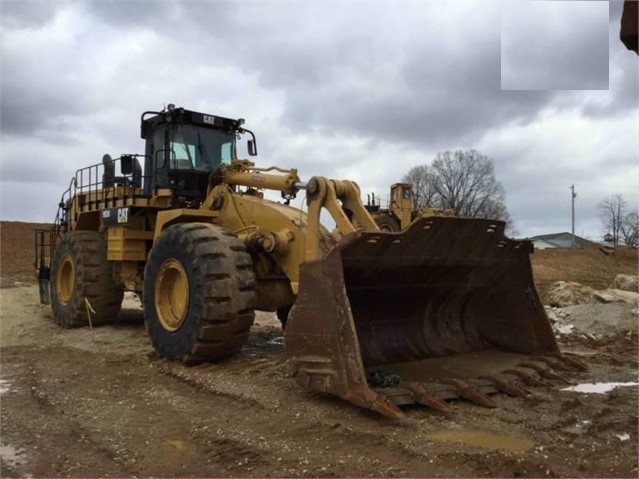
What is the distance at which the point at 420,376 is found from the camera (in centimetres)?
636

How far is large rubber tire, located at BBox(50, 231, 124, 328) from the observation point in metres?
10.6

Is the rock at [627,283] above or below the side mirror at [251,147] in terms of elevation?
below

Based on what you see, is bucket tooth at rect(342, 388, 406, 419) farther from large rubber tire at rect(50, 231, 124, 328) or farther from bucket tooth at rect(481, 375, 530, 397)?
large rubber tire at rect(50, 231, 124, 328)

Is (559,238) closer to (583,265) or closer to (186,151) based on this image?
(583,265)

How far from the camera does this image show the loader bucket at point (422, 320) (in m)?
5.41

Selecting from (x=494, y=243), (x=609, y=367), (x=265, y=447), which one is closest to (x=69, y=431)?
(x=265, y=447)

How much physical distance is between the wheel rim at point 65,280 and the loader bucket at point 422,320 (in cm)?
644

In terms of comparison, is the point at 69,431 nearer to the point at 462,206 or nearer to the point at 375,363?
the point at 375,363

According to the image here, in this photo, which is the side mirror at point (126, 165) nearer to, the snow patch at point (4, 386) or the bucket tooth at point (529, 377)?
the snow patch at point (4, 386)

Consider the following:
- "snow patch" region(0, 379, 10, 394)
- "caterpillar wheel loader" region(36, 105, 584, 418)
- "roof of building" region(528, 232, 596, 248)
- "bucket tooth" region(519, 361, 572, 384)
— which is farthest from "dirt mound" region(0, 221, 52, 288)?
"roof of building" region(528, 232, 596, 248)

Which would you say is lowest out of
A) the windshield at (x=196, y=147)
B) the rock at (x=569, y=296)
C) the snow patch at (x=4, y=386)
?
the snow patch at (x=4, y=386)

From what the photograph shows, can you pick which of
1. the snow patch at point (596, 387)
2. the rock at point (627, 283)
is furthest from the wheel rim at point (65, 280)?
the rock at point (627, 283)

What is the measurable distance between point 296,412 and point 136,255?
5.43m

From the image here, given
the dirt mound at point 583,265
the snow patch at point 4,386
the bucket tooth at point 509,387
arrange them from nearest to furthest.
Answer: the bucket tooth at point 509,387, the snow patch at point 4,386, the dirt mound at point 583,265
